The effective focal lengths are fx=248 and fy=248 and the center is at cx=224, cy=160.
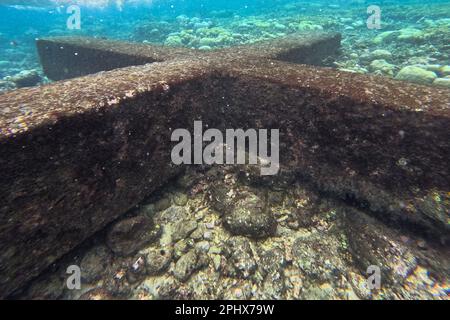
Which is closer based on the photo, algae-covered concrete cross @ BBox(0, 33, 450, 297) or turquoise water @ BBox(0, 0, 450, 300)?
algae-covered concrete cross @ BBox(0, 33, 450, 297)

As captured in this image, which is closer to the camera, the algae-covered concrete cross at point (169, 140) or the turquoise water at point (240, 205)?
the algae-covered concrete cross at point (169, 140)

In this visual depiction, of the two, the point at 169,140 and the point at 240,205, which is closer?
the point at 240,205

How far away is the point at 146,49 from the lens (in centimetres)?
689

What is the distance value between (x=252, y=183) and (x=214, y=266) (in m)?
1.41

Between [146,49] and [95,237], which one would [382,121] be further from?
[146,49]

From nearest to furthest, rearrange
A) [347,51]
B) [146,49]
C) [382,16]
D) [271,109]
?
[271,109] < [146,49] < [347,51] < [382,16]

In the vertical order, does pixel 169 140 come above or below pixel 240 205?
above

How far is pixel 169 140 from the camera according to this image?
383 centimetres

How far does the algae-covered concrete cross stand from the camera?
2.54m

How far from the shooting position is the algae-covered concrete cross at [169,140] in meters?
2.54

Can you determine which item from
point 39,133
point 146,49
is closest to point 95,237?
point 39,133

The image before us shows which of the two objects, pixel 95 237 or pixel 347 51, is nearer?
pixel 95 237

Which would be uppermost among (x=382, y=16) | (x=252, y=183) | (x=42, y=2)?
(x=42, y=2)
